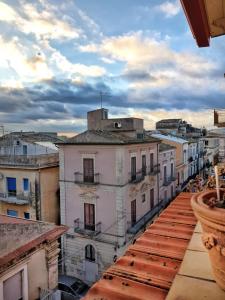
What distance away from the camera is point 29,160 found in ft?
58.9

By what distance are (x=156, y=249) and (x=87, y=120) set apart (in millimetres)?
20323

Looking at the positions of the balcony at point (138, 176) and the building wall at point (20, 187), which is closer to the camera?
the balcony at point (138, 176)

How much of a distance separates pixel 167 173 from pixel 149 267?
23201 millimetres

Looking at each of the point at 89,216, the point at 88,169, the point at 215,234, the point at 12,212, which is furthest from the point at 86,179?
the point at 215,234

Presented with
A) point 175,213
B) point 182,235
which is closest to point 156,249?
point 182,235

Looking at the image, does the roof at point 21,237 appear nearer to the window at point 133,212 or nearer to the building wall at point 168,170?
the window at point 133,212

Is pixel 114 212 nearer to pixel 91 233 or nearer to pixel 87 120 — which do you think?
pixel 91 233

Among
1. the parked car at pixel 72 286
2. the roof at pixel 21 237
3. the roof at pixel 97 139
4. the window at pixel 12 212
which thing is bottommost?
the parked car at pixel 72 286

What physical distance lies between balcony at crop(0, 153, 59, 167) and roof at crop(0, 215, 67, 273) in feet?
36.1

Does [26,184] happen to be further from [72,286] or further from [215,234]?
[215,234]

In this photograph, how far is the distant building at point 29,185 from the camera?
1778 centimetres

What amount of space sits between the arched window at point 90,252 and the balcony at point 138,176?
16.5 feet

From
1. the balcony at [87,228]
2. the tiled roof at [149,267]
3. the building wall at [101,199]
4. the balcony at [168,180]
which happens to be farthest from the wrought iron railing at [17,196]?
the tiled roof at [149,267]

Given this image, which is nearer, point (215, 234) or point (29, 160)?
point (215, 234)
